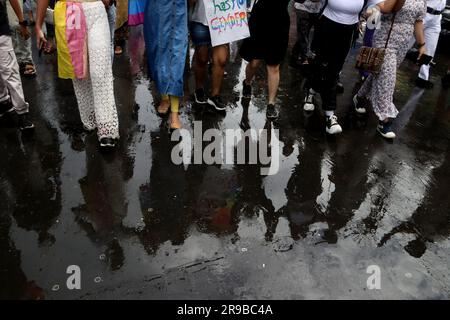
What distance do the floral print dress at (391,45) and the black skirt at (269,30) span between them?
109 cm

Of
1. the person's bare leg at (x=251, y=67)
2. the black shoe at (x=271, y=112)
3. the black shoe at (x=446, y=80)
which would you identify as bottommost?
the black shoe at (x=446, y=80)

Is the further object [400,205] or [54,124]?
[54,124]

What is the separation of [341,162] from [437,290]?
5.58ft

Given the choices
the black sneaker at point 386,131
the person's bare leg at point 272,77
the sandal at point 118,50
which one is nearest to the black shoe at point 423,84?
the black sneaker at point 386,131

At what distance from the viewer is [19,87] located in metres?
4.29

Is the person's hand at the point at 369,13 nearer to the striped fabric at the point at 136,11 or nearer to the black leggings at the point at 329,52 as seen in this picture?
the black leggings at the point at 329,52

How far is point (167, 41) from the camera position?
420cm

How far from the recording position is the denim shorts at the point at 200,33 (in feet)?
14.9

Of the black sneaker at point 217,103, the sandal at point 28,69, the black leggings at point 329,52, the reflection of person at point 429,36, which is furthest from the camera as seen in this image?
the reflection of person at point 429,36

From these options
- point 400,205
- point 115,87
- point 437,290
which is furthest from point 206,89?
point 437,290

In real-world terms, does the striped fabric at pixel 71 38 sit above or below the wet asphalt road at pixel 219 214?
above

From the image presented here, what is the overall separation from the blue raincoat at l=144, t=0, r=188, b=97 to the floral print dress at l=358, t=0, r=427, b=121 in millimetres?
2246

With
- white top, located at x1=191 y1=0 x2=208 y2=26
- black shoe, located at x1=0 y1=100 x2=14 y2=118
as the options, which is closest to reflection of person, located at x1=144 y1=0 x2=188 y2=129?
white top, located at x1=191 y1=0 x2=208 y2=26

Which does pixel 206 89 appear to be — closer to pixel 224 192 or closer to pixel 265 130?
pixel 265 130
